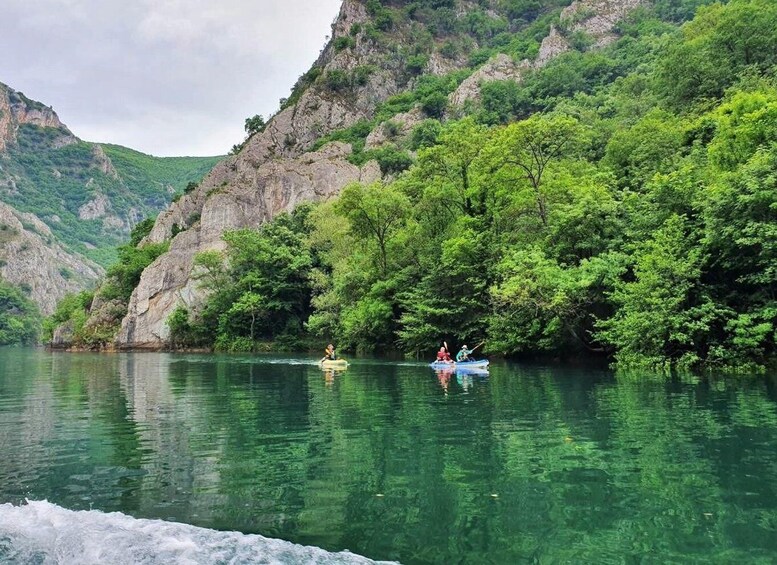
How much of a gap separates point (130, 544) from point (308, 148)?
99186 millimetres

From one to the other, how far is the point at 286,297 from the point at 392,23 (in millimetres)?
82046

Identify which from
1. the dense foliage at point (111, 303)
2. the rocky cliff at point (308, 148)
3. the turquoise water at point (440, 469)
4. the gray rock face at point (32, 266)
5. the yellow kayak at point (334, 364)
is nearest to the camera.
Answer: the turquoise water at point (440, 469)

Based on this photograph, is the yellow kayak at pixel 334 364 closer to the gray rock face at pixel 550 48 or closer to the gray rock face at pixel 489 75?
the gray rock face at pixel 489 75

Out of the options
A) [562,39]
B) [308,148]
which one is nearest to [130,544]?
[308,148]

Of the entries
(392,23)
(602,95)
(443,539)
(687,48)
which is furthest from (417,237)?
(392,23)

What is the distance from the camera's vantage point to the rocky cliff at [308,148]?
81.6 m

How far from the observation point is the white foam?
A: 21.2 feet

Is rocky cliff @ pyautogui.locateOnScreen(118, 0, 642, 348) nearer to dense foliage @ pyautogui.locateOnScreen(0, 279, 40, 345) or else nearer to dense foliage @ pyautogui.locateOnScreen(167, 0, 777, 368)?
dense foliage @ pyautogui.locateOnScreen(167, 0, 777, 368)

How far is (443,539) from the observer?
22.8ft

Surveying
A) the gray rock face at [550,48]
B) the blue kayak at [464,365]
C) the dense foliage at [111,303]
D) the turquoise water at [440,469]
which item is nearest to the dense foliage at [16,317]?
the dense foliage at [111,303]

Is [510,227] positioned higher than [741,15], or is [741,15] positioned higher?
[741,15]

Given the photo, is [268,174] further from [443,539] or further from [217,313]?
[443,539]

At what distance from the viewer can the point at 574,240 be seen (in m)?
35.9

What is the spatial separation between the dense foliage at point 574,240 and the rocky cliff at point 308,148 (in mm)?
9841
